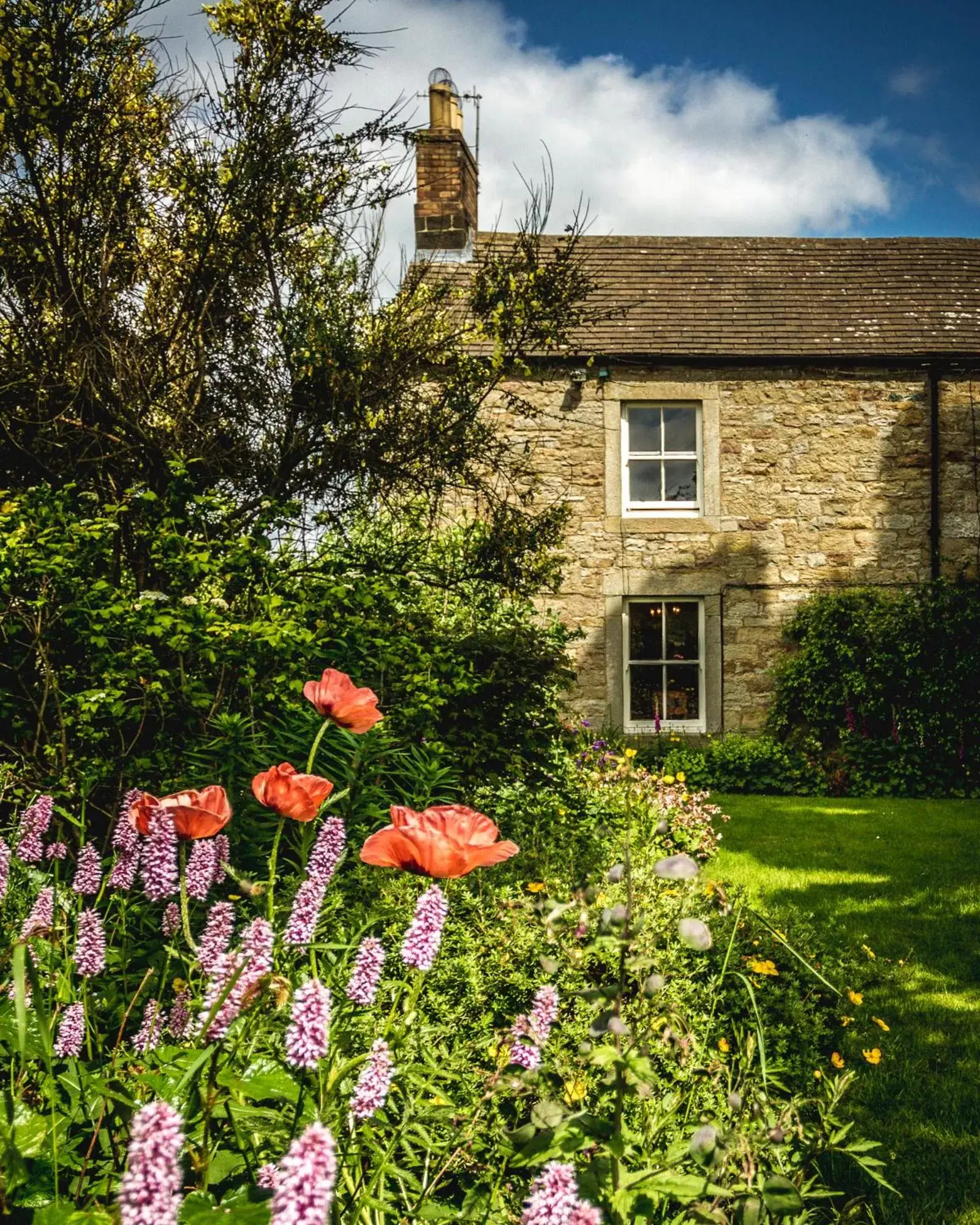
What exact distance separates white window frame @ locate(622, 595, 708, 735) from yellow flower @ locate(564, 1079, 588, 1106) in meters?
9.21

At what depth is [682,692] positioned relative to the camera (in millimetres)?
11500

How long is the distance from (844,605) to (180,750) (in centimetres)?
917

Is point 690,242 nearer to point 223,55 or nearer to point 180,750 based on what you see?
point 223,55

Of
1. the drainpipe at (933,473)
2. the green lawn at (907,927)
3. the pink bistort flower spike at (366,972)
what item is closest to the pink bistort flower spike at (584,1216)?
the pink bistort flower spike at (366,972)

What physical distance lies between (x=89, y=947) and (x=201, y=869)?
0.74 ft

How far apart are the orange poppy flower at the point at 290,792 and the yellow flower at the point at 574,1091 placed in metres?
0.86

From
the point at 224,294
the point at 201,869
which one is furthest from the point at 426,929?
the point at 224,294

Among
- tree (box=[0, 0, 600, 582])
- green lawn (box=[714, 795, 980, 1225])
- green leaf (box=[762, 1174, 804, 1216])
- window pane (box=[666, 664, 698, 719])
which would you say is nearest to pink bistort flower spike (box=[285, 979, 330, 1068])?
green leaf (box=[762, 1174, 804, 1216])

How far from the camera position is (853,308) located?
39.8 feet

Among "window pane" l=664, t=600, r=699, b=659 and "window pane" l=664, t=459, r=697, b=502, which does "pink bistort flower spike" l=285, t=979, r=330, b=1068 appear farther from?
"window pane" l=664, t=459, r=697, b=502

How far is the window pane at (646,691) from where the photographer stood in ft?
37.6

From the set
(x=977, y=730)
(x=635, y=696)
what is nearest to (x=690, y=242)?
(x=635, y=696)

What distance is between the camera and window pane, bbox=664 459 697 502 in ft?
38.1

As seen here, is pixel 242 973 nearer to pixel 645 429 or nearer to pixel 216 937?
pixel 216 937
